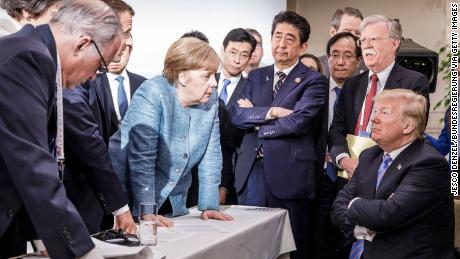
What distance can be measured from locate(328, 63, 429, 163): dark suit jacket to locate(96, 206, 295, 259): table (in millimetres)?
635

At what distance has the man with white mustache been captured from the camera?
3141 mm

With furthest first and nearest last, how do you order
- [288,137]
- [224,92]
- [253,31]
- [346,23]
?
[253,31] < [346,23] < [224,92] < [288,137]

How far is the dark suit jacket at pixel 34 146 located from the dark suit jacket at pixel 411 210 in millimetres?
1463

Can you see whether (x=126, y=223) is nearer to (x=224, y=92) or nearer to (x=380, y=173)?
(x=380, y=173)

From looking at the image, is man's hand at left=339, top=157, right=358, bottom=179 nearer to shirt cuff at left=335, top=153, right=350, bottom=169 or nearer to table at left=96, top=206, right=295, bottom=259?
shirt cuff at left=335, top=153, right=350, bottom=169

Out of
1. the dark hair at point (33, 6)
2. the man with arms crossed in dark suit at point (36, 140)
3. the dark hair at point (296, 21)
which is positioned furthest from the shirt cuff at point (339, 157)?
the man with arms crossed in dark suit at point (36, 140)

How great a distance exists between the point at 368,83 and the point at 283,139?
518mm

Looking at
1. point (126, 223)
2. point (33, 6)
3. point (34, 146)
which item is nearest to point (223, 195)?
point (126, 223)

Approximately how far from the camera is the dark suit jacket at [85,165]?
75.2 inches

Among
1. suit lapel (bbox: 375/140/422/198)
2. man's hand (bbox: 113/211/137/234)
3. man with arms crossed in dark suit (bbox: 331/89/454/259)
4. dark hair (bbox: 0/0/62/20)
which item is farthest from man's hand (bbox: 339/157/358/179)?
dark hair (bbox: 0/0/62/20)

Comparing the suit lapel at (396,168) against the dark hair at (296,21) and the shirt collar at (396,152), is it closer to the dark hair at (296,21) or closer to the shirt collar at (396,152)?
the shirt collar at (396,152)

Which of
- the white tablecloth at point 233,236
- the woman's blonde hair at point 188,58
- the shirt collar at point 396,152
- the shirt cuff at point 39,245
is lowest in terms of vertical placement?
the white tablecloth at point 233,236

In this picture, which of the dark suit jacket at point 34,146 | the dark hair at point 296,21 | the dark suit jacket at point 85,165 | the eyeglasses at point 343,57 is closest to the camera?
the dark suit jacket at point 34,146

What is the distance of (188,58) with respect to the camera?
244 centimetres
